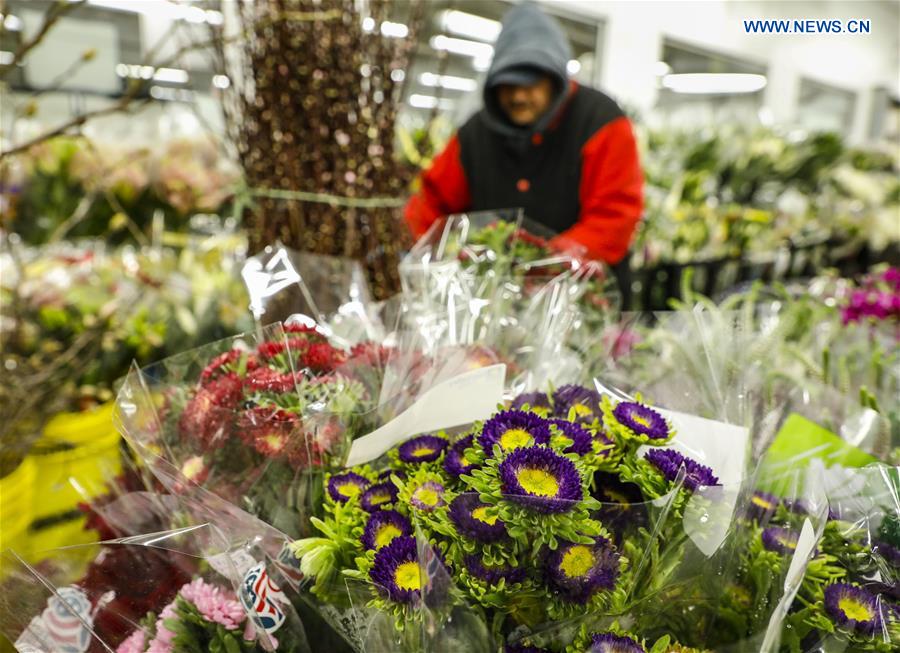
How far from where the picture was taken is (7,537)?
0.71 m

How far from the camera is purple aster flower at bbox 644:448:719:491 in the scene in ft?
1.54

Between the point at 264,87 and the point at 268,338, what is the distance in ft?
2.34

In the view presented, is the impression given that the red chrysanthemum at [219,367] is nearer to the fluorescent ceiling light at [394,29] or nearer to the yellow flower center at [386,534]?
the yellow flower center at [386,534]

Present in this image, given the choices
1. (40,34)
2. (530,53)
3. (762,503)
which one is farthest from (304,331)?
(530,53)

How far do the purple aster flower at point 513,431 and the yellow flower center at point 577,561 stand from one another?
0.26 feet

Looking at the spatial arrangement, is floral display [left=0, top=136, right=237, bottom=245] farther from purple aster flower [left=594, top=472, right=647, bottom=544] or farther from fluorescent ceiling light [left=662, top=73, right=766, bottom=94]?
fluorescent ceiling light [left=662, top=73, right=766, bottom=94]

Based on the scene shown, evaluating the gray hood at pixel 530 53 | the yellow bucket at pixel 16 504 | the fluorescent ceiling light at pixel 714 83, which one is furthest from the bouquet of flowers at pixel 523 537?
the fluorescent ceiling light at pixel 714 83

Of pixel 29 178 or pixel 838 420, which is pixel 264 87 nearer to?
pixel 838 420

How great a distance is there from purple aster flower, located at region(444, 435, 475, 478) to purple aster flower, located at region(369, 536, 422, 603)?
64 mm

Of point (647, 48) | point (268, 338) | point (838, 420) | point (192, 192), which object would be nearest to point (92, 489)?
point (268, 338)

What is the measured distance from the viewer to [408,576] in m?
0.46

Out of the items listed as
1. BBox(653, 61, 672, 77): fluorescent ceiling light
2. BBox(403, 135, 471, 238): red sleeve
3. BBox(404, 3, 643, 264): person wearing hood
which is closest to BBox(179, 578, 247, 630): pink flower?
BBox(404, 3, 643, 264): person wearing hood

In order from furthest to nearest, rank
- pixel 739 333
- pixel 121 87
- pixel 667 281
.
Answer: pixel 121 87 → pixel 667 281 → pixel 739 333

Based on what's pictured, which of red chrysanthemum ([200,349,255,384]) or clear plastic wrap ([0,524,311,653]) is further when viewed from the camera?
red chrysanthemum ([200,349,255,384])
